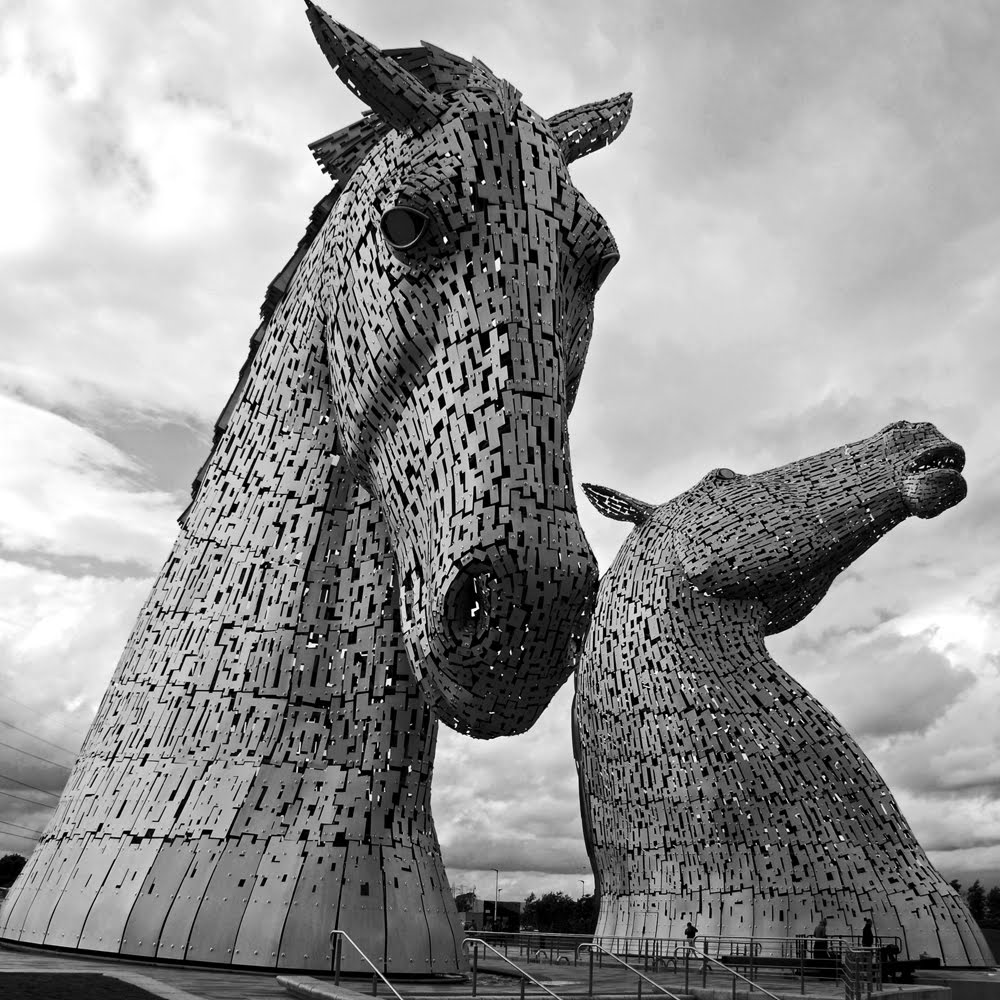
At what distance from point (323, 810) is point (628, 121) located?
275 centimetres

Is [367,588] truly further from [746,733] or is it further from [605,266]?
[746,733]

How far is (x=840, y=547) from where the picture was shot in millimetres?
11859

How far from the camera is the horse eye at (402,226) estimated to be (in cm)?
279

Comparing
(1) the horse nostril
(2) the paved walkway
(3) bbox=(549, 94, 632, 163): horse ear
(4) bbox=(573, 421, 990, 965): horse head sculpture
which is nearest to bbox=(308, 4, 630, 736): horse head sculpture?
(1) the horse nostril

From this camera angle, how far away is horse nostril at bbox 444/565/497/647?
7.74ft

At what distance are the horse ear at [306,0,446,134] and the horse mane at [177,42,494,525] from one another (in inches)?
14.1

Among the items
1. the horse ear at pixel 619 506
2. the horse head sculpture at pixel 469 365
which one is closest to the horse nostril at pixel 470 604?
the horse head sculpture at pixel 469 365

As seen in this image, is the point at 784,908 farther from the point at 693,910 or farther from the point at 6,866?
the point at 6,866

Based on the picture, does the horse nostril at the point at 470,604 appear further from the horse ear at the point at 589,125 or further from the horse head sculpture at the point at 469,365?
the horse ear at the point at 589,125

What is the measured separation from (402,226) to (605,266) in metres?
0.69

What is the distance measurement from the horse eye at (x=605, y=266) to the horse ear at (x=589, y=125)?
0.55m

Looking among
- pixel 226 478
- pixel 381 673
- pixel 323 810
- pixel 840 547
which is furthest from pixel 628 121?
pixel 840 547

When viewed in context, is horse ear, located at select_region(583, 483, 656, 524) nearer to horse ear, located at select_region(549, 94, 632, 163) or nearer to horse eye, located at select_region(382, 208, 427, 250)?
horse ear, located at select_region(549, 94, 632, 163)

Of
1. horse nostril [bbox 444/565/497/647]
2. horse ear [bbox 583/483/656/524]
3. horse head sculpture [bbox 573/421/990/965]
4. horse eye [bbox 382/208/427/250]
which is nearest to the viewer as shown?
horse nostril [bbox 444/565/497/647]
